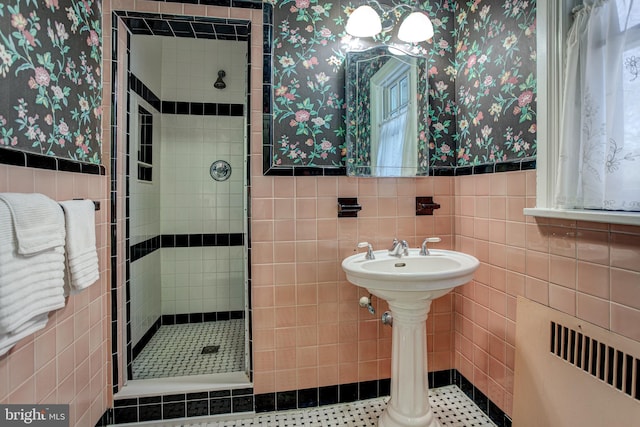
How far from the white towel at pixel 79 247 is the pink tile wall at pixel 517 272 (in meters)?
Answer: 1.82

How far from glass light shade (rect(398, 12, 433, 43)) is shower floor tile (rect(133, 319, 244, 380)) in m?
2.17

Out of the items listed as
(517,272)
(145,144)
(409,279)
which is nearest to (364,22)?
(409,279)

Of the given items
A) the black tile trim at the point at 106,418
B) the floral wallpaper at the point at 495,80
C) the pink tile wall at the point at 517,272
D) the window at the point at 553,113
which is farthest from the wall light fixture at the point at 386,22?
the black tile trim at the point at 106,418

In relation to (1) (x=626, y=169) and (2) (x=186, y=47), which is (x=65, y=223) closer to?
(1) (x=626, y=169)

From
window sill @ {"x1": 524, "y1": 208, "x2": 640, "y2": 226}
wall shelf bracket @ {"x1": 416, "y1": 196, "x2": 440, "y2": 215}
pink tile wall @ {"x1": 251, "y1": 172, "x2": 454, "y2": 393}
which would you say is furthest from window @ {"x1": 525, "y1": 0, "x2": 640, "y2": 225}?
pink tile wall @ {"x1": 251, "y1": 172, "x2": 454, "y2": 393}

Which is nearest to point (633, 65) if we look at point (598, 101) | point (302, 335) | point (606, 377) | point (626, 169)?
point (598, 101)

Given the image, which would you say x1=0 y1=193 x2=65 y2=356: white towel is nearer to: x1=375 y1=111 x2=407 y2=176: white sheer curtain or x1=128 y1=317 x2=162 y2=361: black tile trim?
x1=128 y1=317 x2=162 y2=361: black tile trim

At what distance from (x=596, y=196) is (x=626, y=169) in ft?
0.39

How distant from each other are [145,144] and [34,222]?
5.18 ft

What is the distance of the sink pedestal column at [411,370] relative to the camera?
140cm

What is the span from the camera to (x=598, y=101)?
1040 millimetres

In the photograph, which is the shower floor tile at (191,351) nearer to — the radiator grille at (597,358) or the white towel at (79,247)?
the white towel at (79,247)

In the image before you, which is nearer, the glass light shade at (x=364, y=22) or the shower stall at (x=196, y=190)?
the glass light shade at (x=364, y=22)

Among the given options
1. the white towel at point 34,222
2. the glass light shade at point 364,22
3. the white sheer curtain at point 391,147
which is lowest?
the white towel at point 34,222
